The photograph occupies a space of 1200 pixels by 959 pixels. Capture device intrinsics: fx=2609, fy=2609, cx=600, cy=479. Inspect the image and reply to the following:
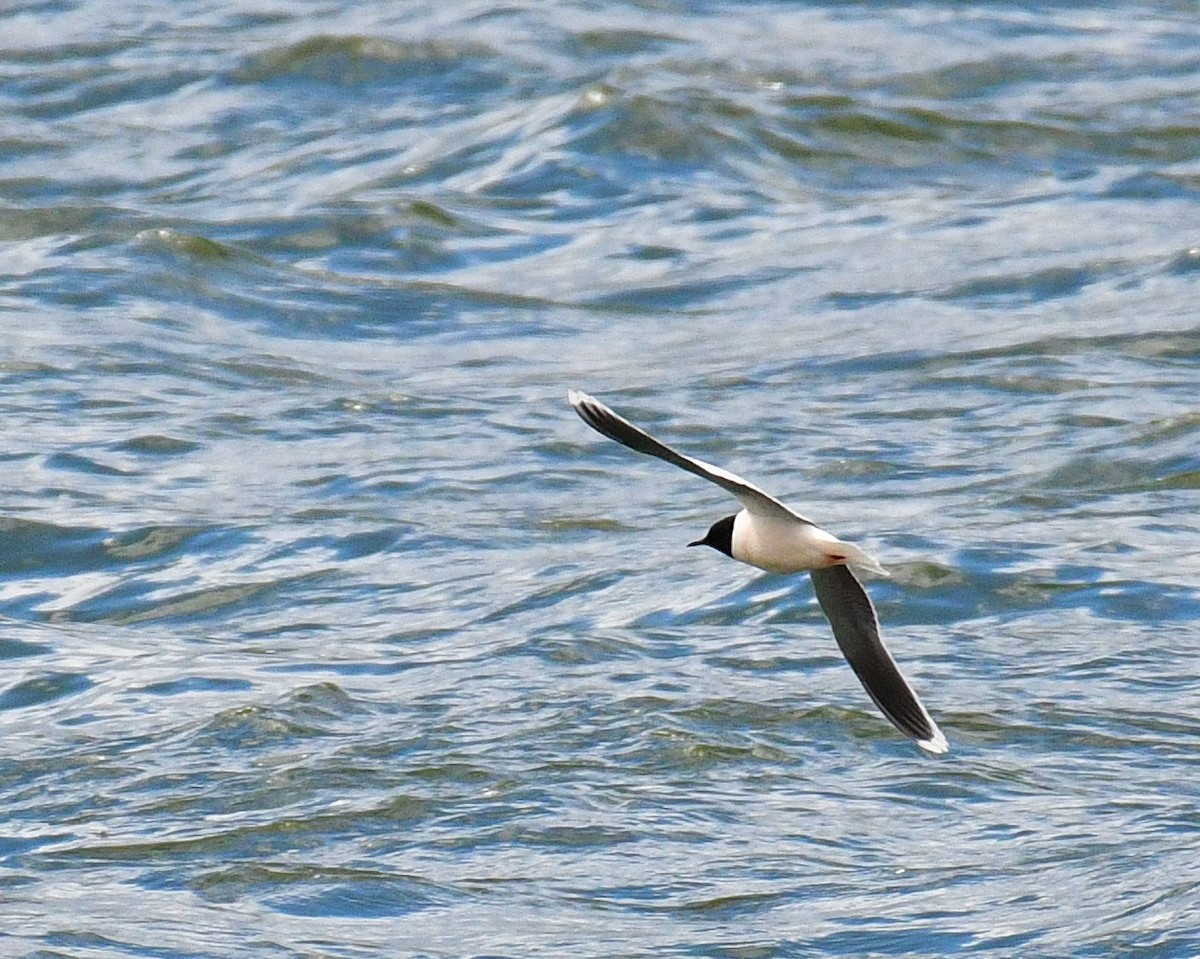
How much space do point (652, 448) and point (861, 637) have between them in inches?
71.5

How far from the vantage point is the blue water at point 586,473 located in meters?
7.04

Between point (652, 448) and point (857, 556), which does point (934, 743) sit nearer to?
point (857, 556)

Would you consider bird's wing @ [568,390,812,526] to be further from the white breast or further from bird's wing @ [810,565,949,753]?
bird's wing @ [810,565,949,753]

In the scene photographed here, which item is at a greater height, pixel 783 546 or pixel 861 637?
pixel 783 546

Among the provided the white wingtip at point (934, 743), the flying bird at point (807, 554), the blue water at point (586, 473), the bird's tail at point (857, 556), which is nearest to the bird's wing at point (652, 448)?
the flying bird at point (807, 554)

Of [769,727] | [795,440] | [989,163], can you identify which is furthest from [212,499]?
[989,163]

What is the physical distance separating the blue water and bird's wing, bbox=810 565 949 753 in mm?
641

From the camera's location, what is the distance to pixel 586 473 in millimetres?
10758

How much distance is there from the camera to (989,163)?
1520 cm

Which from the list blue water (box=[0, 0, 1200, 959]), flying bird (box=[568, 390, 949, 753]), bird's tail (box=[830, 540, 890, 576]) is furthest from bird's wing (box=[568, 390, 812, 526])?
blue water (box=[0, 0, 1200, 959])

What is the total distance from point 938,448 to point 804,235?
3.32m

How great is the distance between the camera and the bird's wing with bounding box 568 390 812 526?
4629 millimetres

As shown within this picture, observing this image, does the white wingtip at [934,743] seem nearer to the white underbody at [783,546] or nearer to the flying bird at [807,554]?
the flying bird at [807,554]

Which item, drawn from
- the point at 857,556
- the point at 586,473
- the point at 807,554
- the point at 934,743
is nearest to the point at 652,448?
the point at 857,556
